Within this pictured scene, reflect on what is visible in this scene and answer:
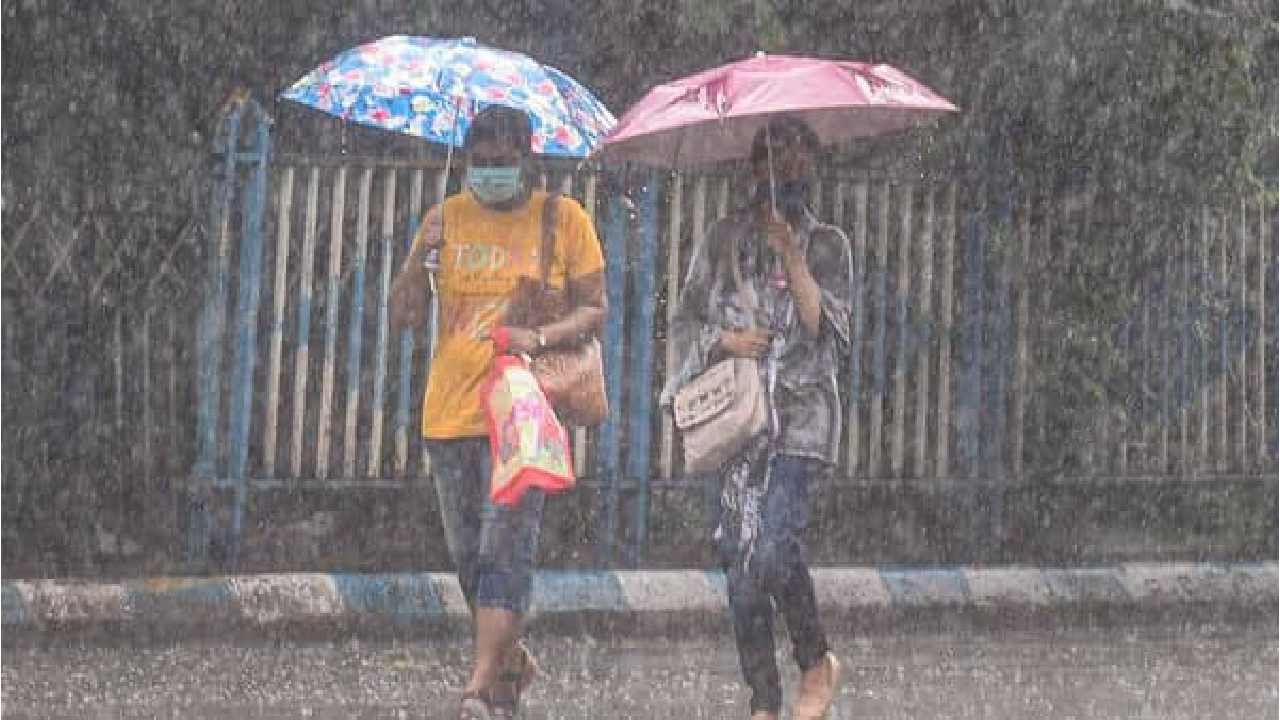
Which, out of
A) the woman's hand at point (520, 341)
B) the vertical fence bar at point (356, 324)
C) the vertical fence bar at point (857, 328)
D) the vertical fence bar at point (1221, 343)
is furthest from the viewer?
the vertical fence bar at point (1221, 343)

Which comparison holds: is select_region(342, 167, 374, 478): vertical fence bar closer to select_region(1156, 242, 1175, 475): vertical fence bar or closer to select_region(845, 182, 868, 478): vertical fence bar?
select_region(845, 182, 868, 478): vertical fence bar

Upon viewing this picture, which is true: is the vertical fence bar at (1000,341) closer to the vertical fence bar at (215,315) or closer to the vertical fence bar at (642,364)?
the vertical fence bar at (642,364)

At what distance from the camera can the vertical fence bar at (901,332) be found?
1142cm

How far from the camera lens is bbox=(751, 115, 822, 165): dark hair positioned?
7.07 meters

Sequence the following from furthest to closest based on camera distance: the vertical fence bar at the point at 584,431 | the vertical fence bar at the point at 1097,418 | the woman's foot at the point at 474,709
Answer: the vertical fence bar at the point at 1097,418, the vertical fence bar at the point at 584,431, the woman's foot at the point at 474,709

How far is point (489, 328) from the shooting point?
7.40m

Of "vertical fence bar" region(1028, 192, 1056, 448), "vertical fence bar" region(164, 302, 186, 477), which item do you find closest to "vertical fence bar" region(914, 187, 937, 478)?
"vertical fence bar" region(1028, 192, 1056, 448)

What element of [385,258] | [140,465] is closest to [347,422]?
[385,258]

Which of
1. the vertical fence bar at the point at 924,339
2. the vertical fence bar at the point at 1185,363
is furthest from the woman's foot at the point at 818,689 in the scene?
the vertical fence bar at the point at 1185,363

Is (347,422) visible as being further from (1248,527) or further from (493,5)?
(1248,527)

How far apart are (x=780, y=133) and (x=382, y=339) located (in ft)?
13.8

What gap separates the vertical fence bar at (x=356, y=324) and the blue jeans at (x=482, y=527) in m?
3.31

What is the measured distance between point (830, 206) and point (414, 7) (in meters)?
2.46

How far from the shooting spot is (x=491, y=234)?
24.4 ft
